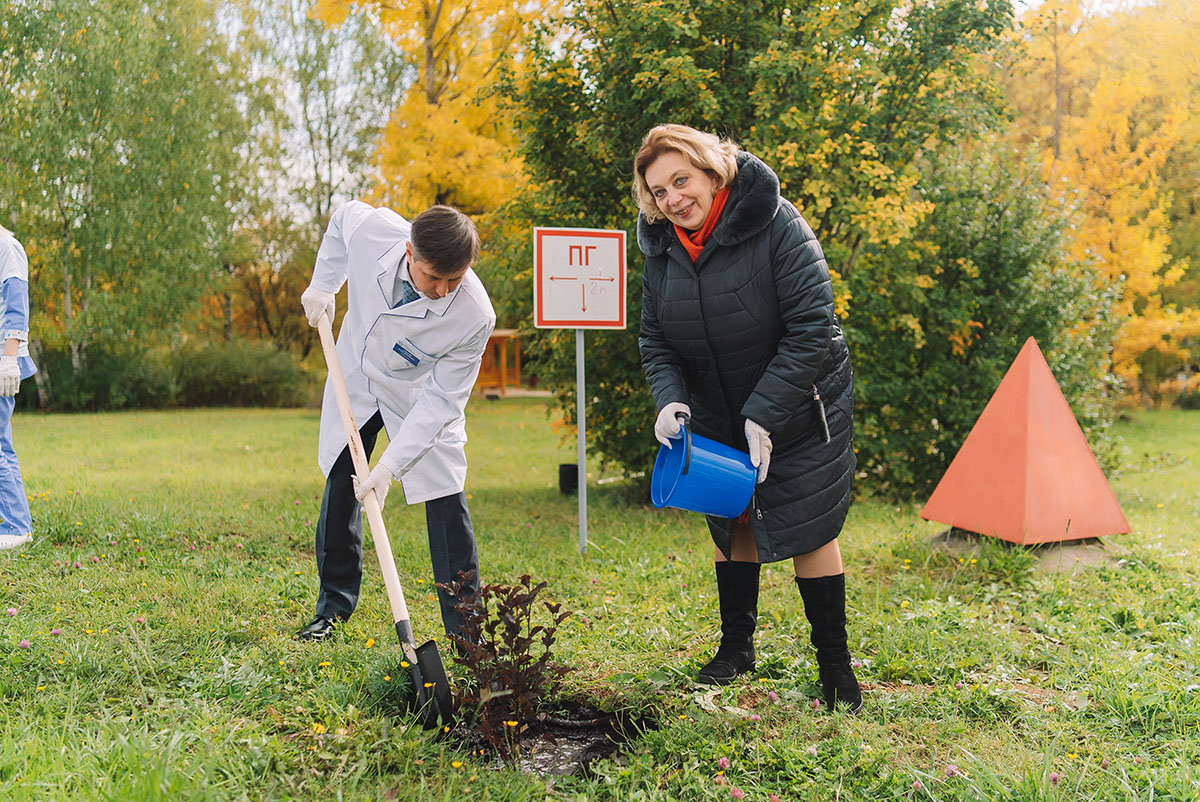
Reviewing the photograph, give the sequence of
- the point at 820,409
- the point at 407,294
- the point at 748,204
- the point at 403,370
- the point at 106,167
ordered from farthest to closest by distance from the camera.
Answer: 1. the point at 106,167
2. the point at 403,370
3. the point at 407,294
4. the point at 820,409
5. the point at 748,204

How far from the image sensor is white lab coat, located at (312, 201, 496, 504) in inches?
130

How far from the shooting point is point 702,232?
299 centimetres

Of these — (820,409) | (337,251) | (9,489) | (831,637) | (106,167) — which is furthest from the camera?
(106,167)

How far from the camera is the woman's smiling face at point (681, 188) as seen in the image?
2.89 meters

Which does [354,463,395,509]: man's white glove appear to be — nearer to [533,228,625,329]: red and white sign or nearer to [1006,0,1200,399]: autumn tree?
[533,228,625,329]: red and white sign

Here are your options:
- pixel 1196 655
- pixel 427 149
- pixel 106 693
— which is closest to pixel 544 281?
pixel 106 693

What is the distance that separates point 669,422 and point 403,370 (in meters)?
1.12

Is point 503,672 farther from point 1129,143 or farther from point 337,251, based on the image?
point 1129,143

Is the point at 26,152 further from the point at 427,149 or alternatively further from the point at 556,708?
the point at 556,708

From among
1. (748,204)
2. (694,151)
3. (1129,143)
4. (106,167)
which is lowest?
(748,204)

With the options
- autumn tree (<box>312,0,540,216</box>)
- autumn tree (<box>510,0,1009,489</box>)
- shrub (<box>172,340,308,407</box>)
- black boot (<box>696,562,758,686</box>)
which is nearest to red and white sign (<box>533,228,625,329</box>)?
autumn tree (<box>510,0,1009,489</box>)

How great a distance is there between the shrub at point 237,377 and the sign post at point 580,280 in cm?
1555

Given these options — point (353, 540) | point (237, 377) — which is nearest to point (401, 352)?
point (353, 540)

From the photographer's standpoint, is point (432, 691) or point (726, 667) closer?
point (432, 691)
